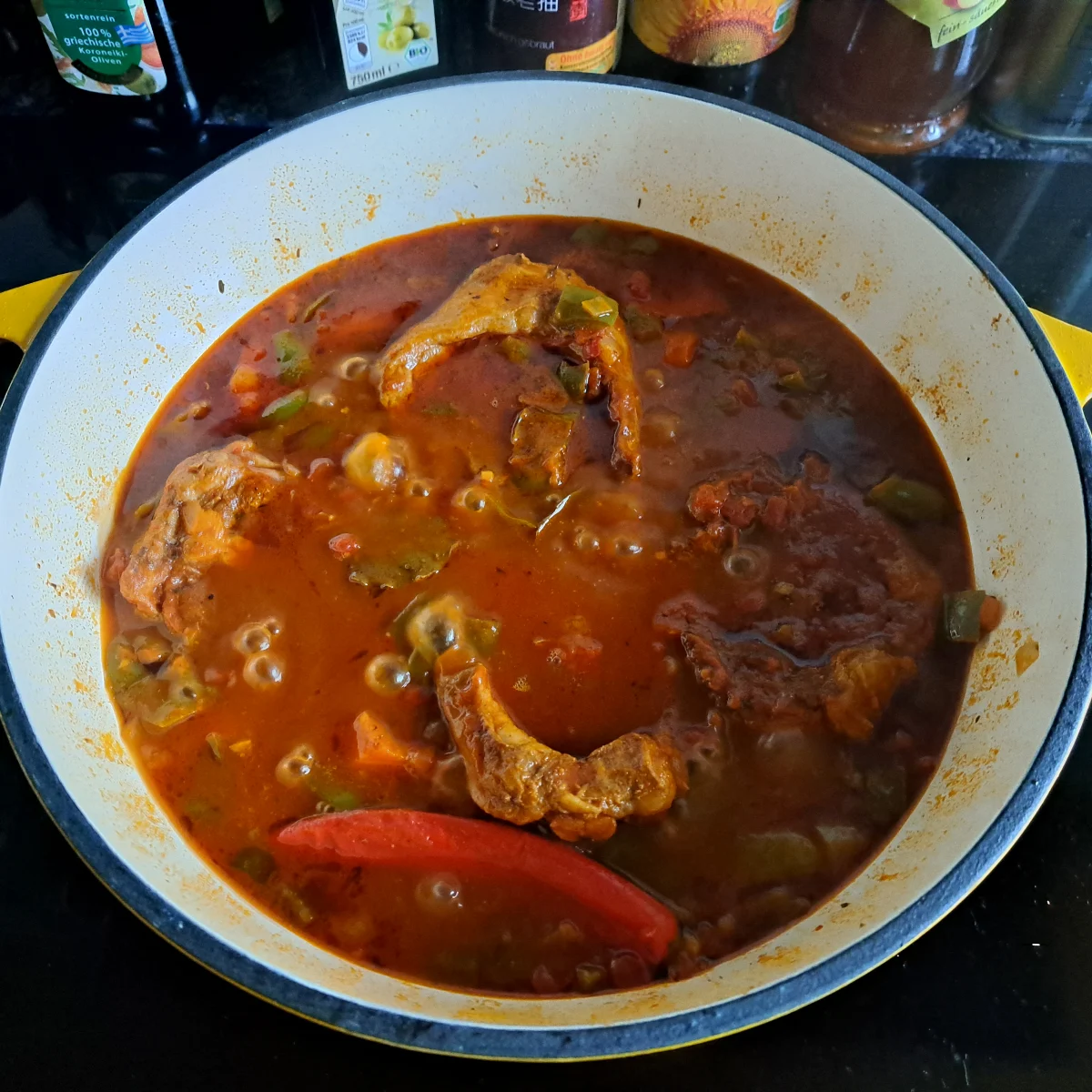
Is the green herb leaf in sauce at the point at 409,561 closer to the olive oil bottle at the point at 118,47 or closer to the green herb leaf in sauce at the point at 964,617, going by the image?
the green herb leaf in sauce at the point at 964,617

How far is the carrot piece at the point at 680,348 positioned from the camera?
1.78 meters

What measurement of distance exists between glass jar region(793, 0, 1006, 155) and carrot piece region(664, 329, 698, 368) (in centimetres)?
63

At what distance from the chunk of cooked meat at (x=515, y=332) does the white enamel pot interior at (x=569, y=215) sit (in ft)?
0.80

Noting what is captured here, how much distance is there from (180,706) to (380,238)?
1.04 meters

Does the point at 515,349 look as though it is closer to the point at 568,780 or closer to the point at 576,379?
the point at 576,379

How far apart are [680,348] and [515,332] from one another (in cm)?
32

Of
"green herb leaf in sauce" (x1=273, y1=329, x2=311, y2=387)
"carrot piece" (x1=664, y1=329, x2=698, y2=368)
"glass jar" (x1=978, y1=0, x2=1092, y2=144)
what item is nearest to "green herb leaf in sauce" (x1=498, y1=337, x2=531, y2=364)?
"carrot piece" (x1=664, y1=329, x2=698, y2=368)

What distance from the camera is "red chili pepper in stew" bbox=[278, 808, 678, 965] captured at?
1.29 metres

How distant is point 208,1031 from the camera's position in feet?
4.17

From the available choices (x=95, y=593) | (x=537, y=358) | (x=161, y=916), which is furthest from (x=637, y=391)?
(x=161, y=916)

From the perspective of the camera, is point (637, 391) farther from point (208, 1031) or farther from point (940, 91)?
point (208, 1031)

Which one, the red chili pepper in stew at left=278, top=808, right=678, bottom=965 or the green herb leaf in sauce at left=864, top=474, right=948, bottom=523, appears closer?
the red chili pepper in stew at left=278, top=808, right=678, bottom=965

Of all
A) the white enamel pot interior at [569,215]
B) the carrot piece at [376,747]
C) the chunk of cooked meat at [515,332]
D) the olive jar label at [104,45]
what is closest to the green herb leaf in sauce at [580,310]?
the chunk of cooked meat at [515,332]

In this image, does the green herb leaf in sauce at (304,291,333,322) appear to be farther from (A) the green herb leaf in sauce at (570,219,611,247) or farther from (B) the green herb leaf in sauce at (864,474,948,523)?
(B) the green herb leaf in sauce at (864,474,948,523)
